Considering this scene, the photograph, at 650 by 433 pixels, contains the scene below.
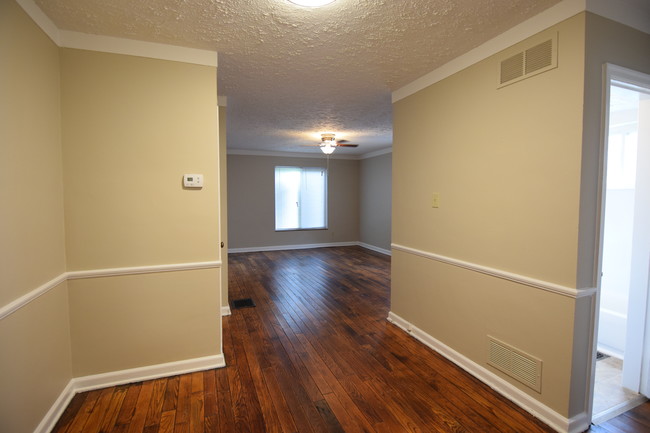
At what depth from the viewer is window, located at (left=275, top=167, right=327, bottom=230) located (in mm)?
8023

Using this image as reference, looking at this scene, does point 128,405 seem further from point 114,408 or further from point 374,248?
point 374,248

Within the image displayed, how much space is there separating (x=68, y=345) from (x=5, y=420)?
0.75 meters

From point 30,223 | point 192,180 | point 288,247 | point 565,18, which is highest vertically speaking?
point 565,18

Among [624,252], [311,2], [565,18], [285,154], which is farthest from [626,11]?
[285,154]

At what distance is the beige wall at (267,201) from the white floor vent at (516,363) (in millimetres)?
6265

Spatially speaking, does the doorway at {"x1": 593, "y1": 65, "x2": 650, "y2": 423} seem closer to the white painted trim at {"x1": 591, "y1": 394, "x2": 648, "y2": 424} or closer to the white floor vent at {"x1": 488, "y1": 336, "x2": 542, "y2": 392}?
the white painted trim at {"x1": 591, "y1": 394, "x2": 648, "y2": 424}

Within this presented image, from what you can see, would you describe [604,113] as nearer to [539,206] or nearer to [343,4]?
[539,206]

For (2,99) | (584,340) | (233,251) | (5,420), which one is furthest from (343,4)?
(233,251)

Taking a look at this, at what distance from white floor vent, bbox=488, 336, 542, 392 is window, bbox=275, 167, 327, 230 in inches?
248

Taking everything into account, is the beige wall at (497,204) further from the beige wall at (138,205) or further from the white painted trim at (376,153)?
the white painted trim at (376,153)

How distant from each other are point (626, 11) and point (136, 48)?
3081 millimetres

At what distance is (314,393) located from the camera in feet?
7.18

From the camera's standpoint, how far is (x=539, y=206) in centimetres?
193

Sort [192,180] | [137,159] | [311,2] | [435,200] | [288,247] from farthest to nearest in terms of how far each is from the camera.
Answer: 1. [288,247]
2. [435,200]
3. [192,180]
4. [137,159]
5. [311,2]
